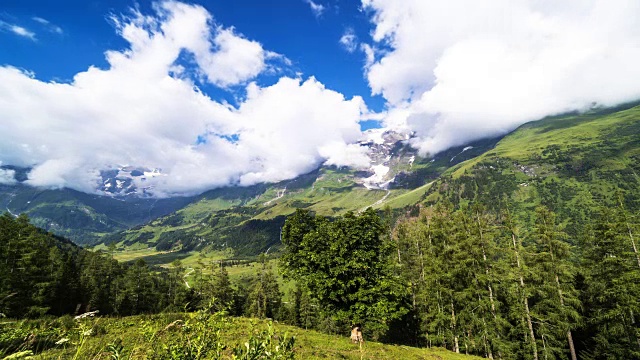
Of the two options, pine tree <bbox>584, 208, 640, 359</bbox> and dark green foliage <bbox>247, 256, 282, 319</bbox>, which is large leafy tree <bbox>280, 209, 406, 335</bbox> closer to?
pine tree <bbox>584, 208, 640, 359</bbox>

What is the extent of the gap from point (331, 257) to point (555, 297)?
32084 millimetres

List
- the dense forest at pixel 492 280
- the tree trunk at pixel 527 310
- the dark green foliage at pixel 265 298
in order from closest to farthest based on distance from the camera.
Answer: the dense forest at pixel 492 280 → the tree trunk at pixel 527 310 → the dark green foliage at pixel 265 298

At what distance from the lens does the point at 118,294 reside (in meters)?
81.0

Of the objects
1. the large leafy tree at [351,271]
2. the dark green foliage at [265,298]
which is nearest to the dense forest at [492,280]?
the large leafy tree at [351,271]

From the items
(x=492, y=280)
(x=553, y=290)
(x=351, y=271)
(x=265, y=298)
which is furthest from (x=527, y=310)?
(x=265, y=298)

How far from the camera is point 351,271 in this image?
111 feet

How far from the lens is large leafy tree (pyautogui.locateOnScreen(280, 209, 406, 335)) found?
106 ft

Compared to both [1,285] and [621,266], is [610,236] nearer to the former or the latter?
[621,266]

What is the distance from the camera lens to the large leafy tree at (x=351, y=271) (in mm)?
32438

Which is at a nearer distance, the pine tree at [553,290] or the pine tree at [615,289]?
the pine tree at [615,289]

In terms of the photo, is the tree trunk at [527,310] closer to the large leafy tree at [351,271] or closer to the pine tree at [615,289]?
the pine tree at [615,289]

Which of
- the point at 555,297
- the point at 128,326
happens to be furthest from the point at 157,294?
the point at 555,297

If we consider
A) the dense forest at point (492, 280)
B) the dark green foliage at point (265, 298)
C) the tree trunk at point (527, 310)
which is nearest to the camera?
the dense forest at point (492, 280)

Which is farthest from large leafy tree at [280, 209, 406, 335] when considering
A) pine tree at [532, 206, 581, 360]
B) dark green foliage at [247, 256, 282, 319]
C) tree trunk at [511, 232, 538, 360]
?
dark green foliage at [247, 256, 282, 319]
